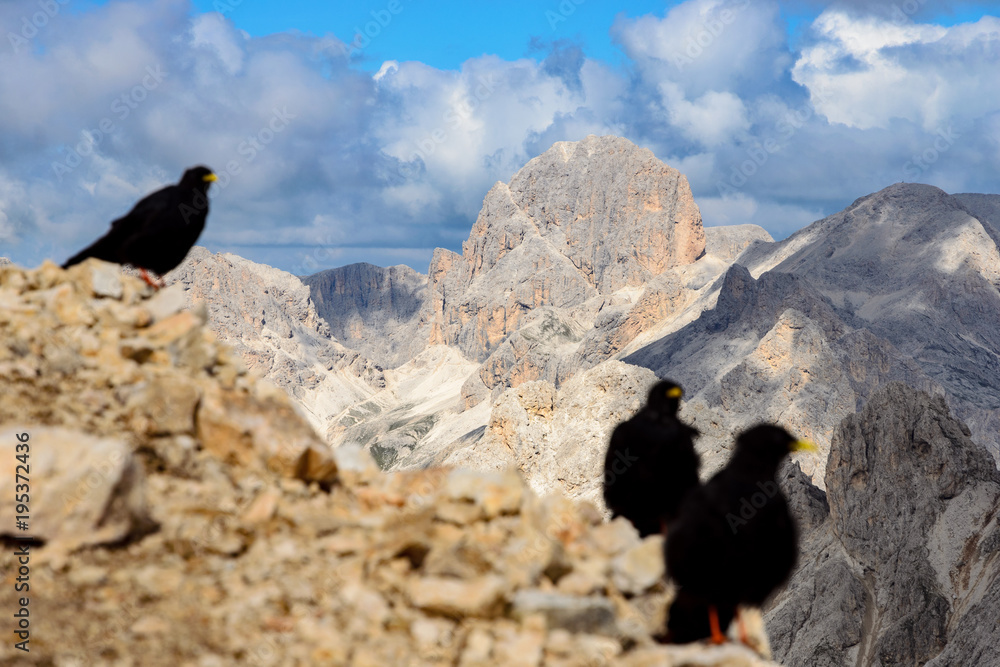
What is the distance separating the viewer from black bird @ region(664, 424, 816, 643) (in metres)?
8.63

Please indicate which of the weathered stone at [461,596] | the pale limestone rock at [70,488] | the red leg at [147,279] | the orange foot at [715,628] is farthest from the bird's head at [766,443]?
the red leg at [147,279]

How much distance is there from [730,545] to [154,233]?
33.7 ft

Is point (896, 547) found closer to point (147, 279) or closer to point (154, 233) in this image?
point (147, 279)

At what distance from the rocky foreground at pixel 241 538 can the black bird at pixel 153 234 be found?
110cm

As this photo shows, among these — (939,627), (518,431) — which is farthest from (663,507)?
(939,627)

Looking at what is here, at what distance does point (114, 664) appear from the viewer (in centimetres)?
702

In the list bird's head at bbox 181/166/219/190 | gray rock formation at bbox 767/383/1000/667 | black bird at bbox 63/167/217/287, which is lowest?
gray rock formation at bbox 767/383/1000/667

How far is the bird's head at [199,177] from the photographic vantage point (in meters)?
13.1

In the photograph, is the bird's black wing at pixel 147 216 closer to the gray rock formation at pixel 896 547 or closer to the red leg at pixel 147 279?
the red leg at pixel 147 279

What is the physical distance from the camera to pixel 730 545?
339 inches

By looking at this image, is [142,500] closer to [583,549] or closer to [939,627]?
[583,549]

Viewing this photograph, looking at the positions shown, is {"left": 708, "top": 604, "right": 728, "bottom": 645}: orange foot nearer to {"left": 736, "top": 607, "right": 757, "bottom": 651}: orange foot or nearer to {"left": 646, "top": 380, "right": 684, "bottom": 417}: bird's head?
{"left": 736, "top": 607, "right": 757, "bottom": 651}: orange foot

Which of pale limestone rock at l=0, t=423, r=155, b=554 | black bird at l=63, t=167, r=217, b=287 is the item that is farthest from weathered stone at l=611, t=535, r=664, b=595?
black bird at l=63, t=167, r=217, b=287

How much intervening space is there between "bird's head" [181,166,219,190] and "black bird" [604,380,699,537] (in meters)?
8.48
